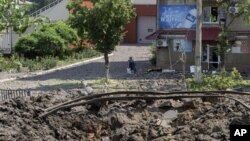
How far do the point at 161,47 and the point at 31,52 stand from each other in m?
12.1

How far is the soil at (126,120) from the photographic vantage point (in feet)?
30.8

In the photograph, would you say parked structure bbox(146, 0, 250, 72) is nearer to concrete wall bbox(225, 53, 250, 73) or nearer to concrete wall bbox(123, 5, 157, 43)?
concrete wall bbox(225, 53, 250, 73)

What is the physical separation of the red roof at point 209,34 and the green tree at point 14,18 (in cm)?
3227

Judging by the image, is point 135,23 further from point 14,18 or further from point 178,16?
point 14,18

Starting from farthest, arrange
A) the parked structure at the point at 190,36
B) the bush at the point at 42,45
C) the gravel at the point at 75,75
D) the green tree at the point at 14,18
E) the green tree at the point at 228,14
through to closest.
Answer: the bush at the point at 42,45 → the parked structure at the point at 190,36 → the gravel at the point at 75,75 → the green tree at the point at 228,14 → the green tree at the point at 14,18

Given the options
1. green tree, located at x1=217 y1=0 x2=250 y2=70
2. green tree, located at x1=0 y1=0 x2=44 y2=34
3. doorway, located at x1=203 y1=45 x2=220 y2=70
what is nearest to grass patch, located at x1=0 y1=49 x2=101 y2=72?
doorway, located at x1=203 y1=45 x2=220 y2=70

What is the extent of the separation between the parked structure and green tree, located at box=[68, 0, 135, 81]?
637 cm

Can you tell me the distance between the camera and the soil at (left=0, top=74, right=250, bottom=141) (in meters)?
9.38

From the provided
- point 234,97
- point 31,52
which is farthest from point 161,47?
point 234,97

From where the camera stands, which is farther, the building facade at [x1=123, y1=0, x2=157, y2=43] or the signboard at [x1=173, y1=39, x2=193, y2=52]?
the building facade at [x1=123, y1=0, x2=157, y2=43]

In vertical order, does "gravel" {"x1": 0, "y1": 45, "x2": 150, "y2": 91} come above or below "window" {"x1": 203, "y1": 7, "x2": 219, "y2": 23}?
below

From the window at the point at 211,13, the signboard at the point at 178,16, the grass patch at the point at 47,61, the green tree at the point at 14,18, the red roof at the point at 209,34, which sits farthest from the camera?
the grass patch at the point at 47,61

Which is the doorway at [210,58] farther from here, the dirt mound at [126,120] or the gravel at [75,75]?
the dirt mound at [126,120]

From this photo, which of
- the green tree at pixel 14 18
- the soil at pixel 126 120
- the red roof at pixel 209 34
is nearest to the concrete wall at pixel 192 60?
the red roof at pixel 209 34
